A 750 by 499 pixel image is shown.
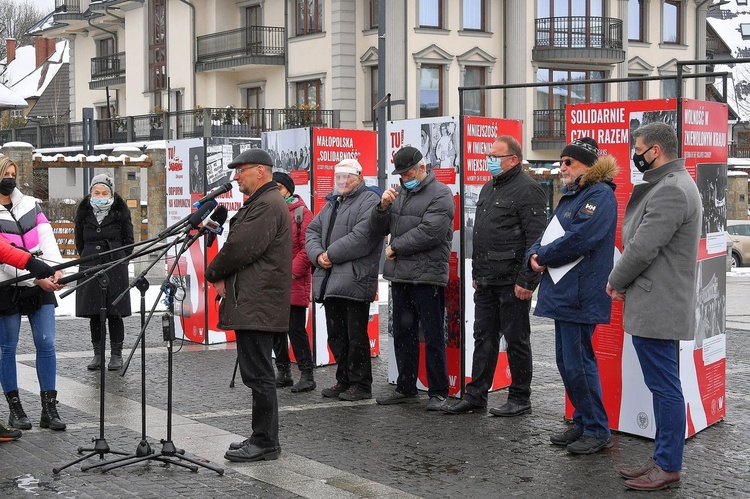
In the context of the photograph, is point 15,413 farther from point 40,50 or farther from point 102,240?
point 40,50

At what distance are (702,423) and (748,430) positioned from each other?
0.40 metres

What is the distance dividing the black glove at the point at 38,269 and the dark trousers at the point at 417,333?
115 inches

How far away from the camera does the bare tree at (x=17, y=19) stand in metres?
79.8

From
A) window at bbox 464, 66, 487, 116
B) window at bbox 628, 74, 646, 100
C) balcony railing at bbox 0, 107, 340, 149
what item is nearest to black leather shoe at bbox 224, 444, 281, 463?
balcony railing at bbox 0, 107, 340, 149

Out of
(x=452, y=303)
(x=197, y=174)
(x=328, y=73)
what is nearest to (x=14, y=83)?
(x=328, y=73)

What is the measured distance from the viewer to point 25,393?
9711mm

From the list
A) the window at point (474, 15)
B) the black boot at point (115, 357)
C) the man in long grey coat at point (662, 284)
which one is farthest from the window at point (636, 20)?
the man in long grey coat at point (662, 284)

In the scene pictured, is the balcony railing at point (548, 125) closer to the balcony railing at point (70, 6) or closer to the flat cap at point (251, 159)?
the balcony railing at point (70, 6)

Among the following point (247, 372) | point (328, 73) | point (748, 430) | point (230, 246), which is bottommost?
point (748, 430)

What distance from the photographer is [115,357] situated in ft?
36.5

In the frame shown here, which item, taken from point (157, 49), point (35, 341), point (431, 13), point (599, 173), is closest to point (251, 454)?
point (35, 341)

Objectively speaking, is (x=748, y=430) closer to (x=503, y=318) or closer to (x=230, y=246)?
(x=503, y=318)

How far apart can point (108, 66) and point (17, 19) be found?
35835mm

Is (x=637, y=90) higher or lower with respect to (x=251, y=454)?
higher
